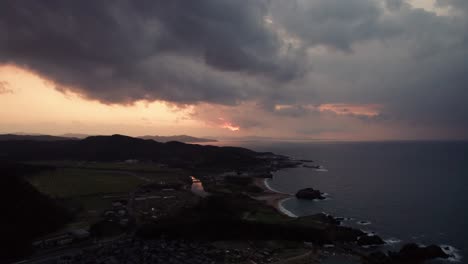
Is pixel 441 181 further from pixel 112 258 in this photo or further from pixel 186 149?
pixel 186 149

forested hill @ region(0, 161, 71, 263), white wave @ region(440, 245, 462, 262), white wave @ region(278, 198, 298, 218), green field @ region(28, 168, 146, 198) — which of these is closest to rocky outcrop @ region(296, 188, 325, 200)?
white wave @ region(278, 198, 298, 218)

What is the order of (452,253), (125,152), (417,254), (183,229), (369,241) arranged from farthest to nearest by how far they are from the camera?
1. (125,152)
2. (183,229)
3. (369,241)
4. (452,253)
5. (417,254)

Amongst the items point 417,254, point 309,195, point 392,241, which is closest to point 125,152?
point 309,195

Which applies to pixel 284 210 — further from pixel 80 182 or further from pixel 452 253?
pixel 80 182

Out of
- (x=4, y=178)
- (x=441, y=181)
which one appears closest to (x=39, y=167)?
(x=4, y=178)

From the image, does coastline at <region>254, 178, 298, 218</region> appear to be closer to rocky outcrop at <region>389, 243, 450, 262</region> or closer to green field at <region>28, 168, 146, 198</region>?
rocky outcrop at <region>389, 243, 450, 262</region>

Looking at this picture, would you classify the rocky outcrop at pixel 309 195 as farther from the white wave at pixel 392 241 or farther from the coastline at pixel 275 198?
the white wave at pixel 392 241
